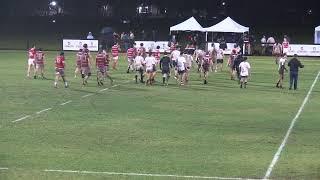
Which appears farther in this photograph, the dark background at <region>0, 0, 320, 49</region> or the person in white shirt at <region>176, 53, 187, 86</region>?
the dark background at <region>0, 0, 320, 49</region>

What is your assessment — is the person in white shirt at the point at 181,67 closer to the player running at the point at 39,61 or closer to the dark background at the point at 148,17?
the player running at the point at 39,61

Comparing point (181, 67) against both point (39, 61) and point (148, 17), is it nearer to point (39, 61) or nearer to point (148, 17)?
point (39, 61)

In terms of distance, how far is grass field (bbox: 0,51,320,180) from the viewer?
14.2 metres

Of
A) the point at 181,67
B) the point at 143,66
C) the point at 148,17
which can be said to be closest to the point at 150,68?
the point at 143,66

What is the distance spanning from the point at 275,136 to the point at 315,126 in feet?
8.69

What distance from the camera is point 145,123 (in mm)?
20922

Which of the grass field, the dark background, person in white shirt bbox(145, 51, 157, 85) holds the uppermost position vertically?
the dark background

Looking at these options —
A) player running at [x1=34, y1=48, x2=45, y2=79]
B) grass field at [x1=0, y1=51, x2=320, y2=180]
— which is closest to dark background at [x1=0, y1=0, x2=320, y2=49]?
player running at [x1=34, y1=48, x2=45, y2=79]

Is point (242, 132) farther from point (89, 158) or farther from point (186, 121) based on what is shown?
point (89, 158)

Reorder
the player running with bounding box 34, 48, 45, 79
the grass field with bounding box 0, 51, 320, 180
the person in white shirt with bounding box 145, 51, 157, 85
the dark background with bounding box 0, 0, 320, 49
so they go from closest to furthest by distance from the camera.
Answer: the grass field with bounding box 0, 51, 320, 180
the person in white shirt with bounding box 145, 51, 157, 85
the player running with bounding box 34, 48, 45, 79
the dark background with bounding box 0, 0, 320, 49

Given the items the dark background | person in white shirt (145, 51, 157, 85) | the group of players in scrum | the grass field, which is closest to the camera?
the grass field

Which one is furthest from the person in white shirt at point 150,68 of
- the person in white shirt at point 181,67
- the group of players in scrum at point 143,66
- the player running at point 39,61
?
the player running at point 39,61

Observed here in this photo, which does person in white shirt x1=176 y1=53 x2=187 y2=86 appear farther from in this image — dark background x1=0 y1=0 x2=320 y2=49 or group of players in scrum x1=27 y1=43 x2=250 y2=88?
dark background x1=0 y1=0 x2=320 y2=49

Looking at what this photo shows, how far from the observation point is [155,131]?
63.5 feet
